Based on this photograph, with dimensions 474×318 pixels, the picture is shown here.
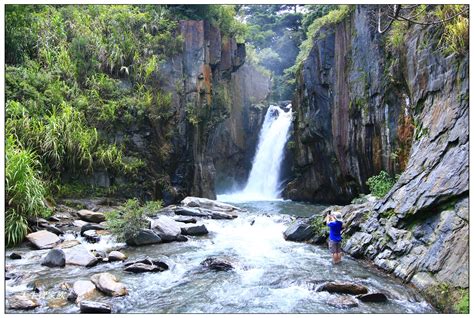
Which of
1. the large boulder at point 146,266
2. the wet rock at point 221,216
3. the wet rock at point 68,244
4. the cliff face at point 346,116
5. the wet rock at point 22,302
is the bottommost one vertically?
the wet rock at point 221,216

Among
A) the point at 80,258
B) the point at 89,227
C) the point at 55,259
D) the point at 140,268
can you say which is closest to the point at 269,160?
the point at 89,227

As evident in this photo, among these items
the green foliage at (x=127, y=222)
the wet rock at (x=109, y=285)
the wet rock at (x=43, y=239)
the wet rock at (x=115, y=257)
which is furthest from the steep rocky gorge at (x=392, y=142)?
the wet rock at (x=43, y=239)

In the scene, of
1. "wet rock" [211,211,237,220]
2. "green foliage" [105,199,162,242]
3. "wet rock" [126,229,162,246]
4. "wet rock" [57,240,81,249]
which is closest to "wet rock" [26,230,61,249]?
"wet rock" [57,240,81,249]

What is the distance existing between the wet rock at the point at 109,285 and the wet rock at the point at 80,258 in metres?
1.15

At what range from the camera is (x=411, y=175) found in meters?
8.20

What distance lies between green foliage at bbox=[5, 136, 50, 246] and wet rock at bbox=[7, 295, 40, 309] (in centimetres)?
363

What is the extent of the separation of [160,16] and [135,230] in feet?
42.3

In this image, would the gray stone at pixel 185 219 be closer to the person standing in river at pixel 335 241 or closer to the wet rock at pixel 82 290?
the person standing in river at pixel 335 241

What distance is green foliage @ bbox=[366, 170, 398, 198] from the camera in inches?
→ 466

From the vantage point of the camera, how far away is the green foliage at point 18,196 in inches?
344

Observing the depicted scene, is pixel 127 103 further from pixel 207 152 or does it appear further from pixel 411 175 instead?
pixel 411 175

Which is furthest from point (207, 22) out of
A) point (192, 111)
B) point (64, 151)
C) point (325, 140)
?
point (64, 151)

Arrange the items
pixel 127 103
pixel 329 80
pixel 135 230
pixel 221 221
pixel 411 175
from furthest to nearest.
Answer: pixel 329 80, pixel 127 103, pixel 221 221, pixel 135 230, pixel 411 175

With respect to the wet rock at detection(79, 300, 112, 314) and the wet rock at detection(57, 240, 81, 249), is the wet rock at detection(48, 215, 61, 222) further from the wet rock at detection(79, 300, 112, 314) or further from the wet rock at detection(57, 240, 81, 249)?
the wet rock at detection(79, 300, 112, 314)
